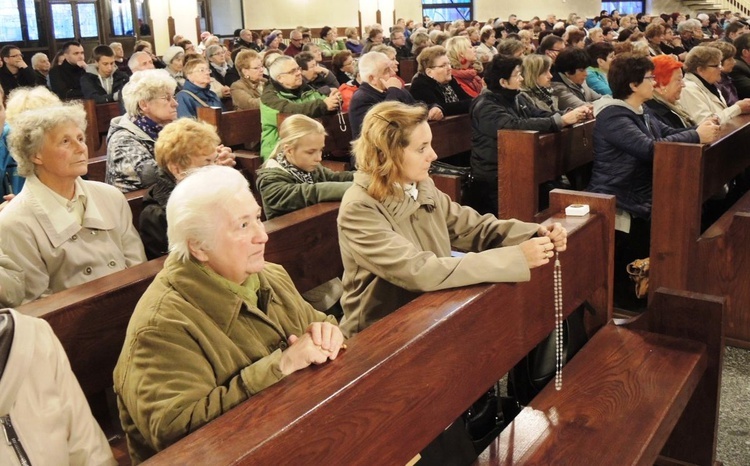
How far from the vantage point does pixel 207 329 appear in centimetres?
174

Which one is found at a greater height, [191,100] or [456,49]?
[456,49]

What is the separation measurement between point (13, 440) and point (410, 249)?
3.82 feet

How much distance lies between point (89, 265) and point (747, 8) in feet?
85.3

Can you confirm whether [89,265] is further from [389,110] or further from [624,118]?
[624,118]

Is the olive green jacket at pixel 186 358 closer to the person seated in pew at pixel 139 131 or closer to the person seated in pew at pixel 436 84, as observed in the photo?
the person seated in pew at pixel 139 131

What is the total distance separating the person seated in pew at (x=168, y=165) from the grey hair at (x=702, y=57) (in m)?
3.91

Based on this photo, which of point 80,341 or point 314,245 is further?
point 314,245

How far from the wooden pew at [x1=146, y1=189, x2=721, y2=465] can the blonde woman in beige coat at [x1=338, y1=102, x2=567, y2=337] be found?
177mm

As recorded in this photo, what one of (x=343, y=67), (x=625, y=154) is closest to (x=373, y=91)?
(x=625, y=154)

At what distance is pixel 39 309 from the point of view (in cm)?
206

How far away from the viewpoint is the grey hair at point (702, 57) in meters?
5.59

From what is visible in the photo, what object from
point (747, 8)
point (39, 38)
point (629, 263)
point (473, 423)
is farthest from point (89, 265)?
point (747, 8)

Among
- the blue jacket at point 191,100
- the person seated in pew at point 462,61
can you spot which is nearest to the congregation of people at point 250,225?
the blue jacket at point 191,100

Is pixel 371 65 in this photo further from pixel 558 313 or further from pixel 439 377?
pixel 439 377
